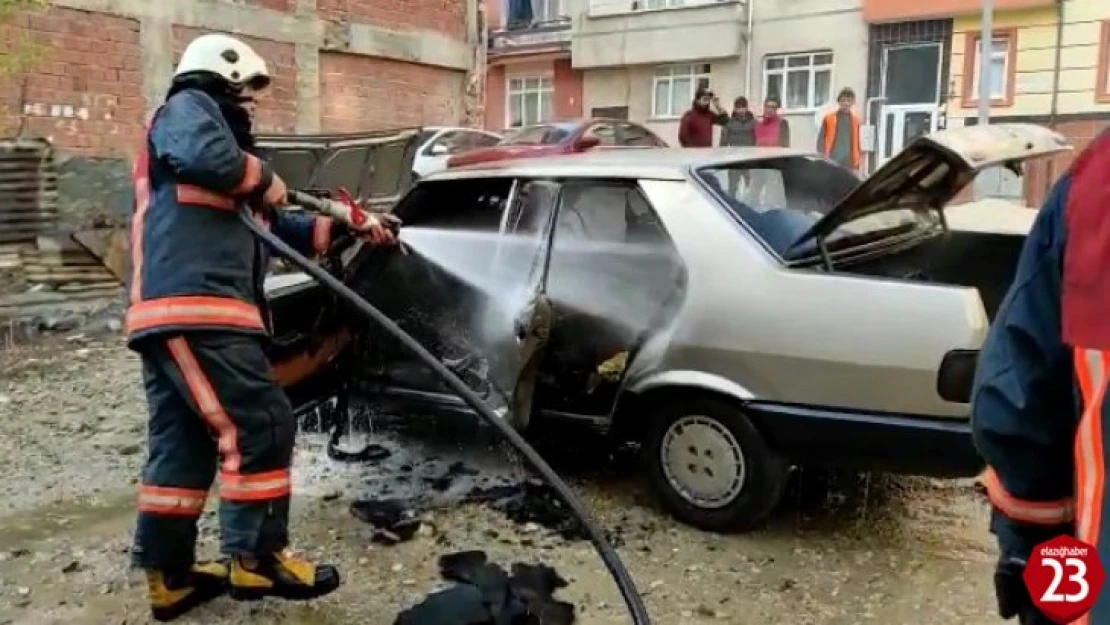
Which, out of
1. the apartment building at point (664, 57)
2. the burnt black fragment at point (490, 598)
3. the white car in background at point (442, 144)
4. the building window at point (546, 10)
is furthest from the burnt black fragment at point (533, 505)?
the building window at point (546, 10)

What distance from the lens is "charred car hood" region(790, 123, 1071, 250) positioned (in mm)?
3326

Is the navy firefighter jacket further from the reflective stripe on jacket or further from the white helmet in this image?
the reflective stripe on jacket

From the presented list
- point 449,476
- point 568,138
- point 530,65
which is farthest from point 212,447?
point 530,65

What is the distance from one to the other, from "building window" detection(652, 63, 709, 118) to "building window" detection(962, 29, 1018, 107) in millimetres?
6288

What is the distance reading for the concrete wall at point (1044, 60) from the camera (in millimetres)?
19438

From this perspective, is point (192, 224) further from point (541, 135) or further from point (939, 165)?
point (541, 135)

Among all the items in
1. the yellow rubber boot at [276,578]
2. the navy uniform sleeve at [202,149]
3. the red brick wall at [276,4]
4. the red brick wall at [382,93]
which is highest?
the red brick wall at [276,4]

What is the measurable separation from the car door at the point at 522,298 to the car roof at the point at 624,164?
84 mm

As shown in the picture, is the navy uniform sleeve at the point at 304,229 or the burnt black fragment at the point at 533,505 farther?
the burnt black fragment at the point at 533,505

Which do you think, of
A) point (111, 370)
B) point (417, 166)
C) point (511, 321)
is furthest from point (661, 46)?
point (511, 321)

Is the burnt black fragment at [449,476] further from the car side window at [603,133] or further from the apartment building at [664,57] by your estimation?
the apartment building at [664,57]

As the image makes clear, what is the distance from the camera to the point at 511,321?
13.6 feet

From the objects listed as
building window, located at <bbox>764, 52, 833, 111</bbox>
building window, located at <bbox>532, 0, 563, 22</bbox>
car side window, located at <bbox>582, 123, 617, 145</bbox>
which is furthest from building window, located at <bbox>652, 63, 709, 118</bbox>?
car side window, located at <bbox>582, 123, 617, 145</bbox>

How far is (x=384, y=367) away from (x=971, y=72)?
63.2 ft
